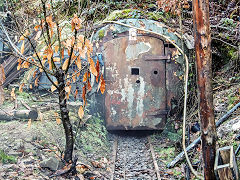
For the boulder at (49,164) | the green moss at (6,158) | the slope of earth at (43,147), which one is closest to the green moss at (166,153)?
the slope of earth at (43,147)

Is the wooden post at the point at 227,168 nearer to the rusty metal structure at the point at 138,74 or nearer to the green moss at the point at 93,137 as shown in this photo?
the green moss at the point at 93,137

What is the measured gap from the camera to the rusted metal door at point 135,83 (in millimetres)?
7613

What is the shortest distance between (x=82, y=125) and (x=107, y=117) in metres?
1.35

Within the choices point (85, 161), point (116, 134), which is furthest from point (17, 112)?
point (116, 134)

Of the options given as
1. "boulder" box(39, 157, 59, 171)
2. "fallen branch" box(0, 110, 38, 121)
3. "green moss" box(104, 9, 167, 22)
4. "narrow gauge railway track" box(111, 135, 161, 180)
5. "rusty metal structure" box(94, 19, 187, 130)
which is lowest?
"narrow gauge railway track" box(111, 135, 161, 180)

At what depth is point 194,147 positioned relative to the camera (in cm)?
530

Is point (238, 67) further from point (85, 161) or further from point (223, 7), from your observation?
point (85, 161)

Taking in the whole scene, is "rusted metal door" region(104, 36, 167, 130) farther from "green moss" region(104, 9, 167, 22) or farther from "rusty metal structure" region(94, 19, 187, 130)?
"green moss" region(104, 9, 167, 22)

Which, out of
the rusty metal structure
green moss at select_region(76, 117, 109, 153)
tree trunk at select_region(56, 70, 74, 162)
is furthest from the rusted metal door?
tree trunk at select_region(56, 70, 74, 162)

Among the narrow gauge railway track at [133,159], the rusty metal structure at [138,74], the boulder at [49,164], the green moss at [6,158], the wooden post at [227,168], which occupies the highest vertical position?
the rusty metal structure at [138,74]

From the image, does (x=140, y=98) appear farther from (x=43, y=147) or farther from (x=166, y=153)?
(x=43, y=147)

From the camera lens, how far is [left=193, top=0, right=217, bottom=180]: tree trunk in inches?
122

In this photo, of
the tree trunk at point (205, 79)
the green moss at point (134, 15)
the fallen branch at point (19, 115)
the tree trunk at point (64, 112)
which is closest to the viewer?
the tree trunk at point (205, 79)

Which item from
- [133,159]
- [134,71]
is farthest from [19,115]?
[134,71]
